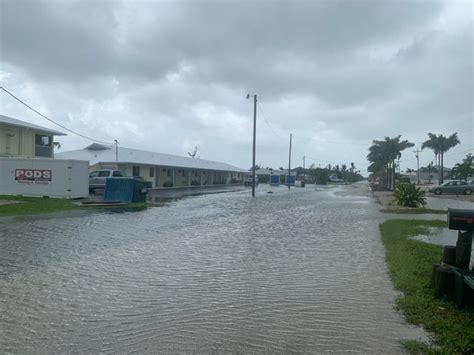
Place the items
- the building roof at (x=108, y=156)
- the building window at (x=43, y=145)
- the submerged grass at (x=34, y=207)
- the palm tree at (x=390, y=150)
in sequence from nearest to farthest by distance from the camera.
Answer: the submerged grass at (x=34, y=207) → the building window at (x=43, y=145) → the building roof at (x=108, y=156) → the palm tree at (x=390, y=150)

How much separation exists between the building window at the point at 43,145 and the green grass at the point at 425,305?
30.8 metres

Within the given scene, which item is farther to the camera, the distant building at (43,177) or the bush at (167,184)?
the bush at (167,184)

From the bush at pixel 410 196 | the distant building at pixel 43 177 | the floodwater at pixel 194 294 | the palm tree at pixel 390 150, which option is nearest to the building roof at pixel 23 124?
the distant building at pixel 43 177

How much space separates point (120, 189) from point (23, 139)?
1188 cm

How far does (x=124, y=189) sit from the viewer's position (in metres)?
25.6

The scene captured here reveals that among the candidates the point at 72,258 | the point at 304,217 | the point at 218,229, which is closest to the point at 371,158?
the point at 304,217

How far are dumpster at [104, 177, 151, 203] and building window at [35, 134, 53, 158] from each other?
40.1 ft

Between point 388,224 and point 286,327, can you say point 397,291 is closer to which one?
point 286,327

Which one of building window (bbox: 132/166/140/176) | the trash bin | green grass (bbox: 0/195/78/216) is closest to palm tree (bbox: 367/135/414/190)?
building window (bbox: 132/166/140/176)

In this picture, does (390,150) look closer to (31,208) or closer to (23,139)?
(23,139)

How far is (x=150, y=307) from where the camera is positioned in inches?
233

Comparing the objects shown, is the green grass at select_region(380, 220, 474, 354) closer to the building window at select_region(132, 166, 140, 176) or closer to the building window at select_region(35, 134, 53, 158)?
the building window at select_region(35, 134, 53, 158)

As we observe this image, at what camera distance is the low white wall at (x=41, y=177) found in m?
25.0

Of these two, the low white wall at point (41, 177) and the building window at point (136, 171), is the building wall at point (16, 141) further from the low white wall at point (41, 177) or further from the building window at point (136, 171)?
the building window at point (136, 171)
